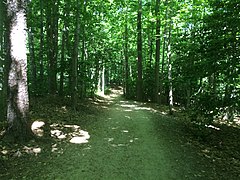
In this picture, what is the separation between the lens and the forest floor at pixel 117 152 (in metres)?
5.13

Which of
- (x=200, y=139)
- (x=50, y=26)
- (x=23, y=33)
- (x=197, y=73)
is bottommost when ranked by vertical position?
(x=200, y=139)

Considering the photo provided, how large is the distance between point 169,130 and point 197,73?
2.70 metres

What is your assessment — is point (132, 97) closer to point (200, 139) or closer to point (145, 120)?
point (145, 120)

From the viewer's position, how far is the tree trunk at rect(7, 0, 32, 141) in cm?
623

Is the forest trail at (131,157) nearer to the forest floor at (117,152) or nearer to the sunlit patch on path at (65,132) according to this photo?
the forest floor at (117,152)

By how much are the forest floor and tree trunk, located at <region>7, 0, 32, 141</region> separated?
1.86ft

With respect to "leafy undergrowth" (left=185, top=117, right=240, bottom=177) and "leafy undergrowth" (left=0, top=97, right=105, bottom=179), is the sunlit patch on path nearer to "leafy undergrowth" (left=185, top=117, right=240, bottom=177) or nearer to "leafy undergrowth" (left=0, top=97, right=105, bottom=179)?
"leafy undergrowth" (left=0, top=97, right=105, bottom=179)

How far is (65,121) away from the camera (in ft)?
31.0

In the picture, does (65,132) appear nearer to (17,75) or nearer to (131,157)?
(17,75)

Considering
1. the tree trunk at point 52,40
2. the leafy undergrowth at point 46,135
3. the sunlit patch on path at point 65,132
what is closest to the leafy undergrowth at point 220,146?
the sunlit patch on path at point 65,132

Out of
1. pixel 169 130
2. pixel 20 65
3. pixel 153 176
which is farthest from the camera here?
pixel 169 130

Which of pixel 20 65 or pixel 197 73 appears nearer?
pixel 20 65

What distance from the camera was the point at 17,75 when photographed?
20.5 ft

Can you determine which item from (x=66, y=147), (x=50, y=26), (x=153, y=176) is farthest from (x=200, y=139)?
(x=50, y=26)
